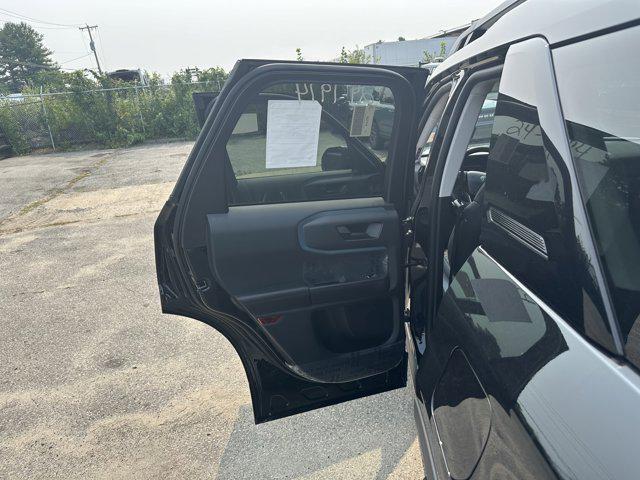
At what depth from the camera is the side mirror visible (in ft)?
5.92

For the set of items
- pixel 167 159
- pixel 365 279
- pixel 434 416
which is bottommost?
pixel 167 159

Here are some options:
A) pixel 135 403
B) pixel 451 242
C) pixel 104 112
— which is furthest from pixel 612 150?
pixel 104 112

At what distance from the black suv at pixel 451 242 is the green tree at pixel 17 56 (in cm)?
8454

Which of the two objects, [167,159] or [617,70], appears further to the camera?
[167,159]

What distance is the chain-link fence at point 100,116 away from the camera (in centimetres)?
1326

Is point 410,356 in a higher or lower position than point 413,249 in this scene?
lower

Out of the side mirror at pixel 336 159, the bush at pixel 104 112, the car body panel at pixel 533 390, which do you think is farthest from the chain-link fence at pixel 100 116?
the car body panel at pixel 533 390

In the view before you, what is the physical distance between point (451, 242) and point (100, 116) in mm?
15282

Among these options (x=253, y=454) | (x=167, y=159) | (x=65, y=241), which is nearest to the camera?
(x=253, y=454)

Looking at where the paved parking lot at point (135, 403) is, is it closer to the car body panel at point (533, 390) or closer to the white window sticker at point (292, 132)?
the car body panel at point (533, 390)

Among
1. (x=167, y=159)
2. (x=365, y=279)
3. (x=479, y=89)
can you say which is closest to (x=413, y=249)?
(x=365, y=279)

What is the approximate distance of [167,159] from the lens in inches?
444

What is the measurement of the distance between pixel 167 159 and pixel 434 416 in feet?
37.3

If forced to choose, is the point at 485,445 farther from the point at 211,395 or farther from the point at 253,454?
the point at 211,395
